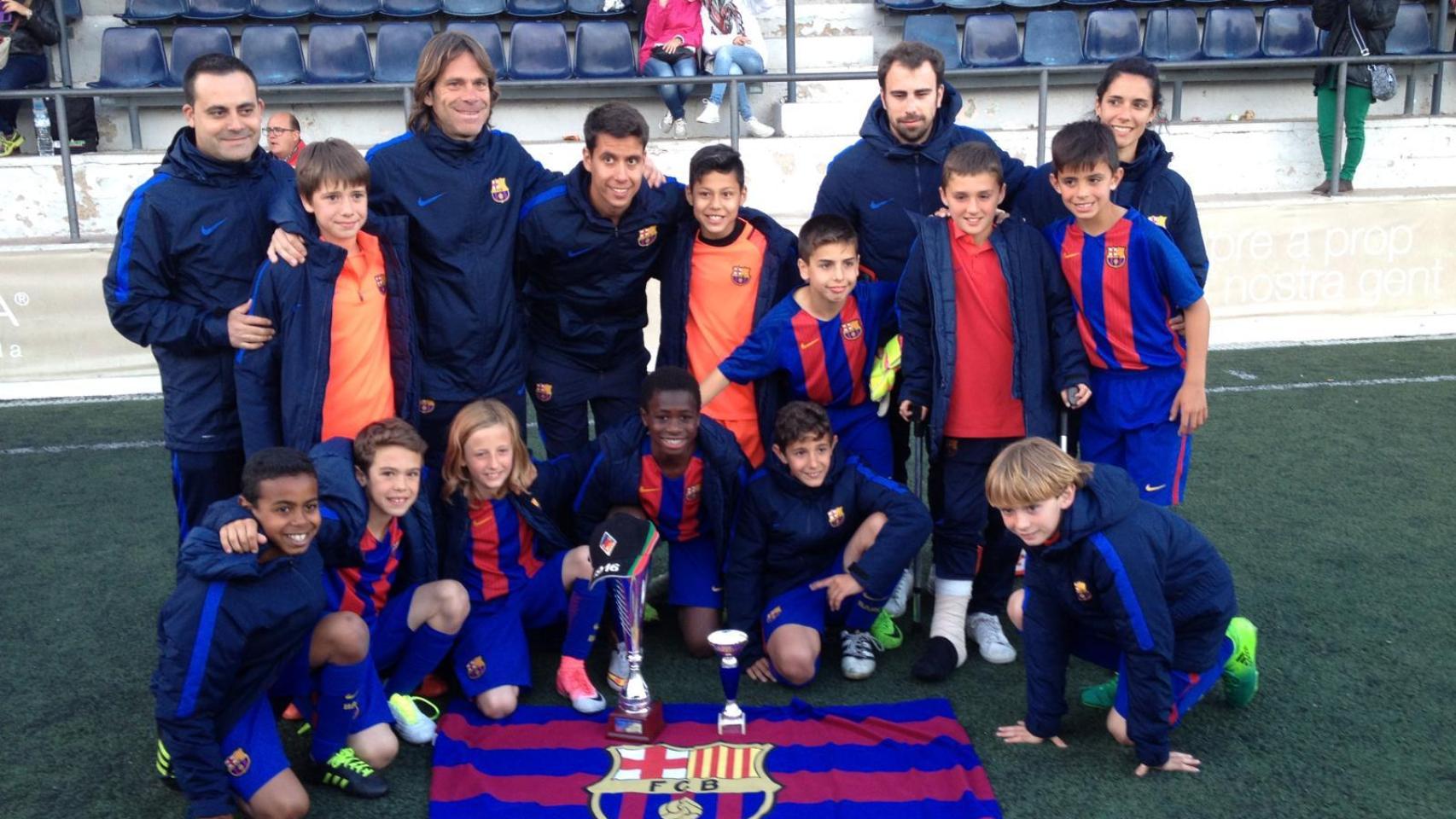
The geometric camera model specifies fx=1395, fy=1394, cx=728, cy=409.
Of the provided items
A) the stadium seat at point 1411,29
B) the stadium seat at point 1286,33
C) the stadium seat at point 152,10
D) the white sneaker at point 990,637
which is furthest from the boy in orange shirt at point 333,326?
the stadium seat at point 1411,29

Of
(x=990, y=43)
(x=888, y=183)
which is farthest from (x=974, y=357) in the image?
(x=990, y=43)

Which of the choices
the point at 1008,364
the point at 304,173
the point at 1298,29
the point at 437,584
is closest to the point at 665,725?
the point at 437,584

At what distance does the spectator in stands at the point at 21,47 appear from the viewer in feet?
29.0

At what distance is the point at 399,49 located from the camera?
10.0 meters

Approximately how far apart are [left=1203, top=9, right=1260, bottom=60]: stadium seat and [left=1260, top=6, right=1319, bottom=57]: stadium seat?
0.26 feet

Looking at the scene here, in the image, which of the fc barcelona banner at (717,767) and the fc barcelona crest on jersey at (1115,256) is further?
the fc barcelona crest on jersey at (1115,256)

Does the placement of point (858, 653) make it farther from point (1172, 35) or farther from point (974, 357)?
point (1172, 35)

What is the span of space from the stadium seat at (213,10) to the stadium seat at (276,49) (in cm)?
30

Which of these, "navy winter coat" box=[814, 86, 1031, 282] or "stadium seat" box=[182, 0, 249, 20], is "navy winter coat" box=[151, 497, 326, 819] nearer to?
"navy winter coat" box=[814, 86, 1031, 282]

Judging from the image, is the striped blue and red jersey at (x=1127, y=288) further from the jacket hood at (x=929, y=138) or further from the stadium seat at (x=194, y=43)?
the stadium seat at (x=194, y=43)

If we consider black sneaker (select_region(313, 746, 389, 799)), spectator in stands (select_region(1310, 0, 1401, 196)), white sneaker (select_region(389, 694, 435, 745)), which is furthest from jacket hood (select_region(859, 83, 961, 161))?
spectator in stands (select_region(1310, 0, 1401, 196))

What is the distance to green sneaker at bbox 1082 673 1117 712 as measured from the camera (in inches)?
143

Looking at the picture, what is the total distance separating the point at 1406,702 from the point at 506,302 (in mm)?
2688

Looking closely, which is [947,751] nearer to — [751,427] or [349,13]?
[751,427]
